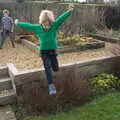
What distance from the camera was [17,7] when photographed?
12.9 meters

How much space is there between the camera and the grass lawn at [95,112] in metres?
5.31

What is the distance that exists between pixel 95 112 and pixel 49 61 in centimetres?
145

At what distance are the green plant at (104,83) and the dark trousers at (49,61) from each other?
4.17 ft

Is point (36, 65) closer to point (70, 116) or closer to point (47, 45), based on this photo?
point (47, 45)

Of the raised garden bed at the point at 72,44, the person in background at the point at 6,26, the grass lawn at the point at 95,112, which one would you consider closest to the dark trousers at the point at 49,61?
the grass lawn at the point at 95,112

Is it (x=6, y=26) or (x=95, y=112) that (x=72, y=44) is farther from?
(x=95, y=112)

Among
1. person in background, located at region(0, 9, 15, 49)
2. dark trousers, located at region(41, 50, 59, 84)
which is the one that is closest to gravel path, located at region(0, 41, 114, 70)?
person in background, located at region(0, 9, 15, 49)

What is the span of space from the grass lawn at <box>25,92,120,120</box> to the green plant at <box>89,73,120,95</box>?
51 cm

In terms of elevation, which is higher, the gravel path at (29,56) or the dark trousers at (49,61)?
the dark trousers at (49,61)

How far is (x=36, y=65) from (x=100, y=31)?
6.22 metres

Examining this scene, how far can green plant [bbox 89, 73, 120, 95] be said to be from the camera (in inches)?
260

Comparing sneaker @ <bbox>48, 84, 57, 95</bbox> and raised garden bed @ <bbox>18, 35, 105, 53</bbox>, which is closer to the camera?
sneaker @ <bbox>48, 84, 57, 95</bbox>

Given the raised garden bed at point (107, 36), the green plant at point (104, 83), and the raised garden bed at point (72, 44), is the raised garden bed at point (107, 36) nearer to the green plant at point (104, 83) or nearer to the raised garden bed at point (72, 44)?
the raised garden bed at point (72, 44)

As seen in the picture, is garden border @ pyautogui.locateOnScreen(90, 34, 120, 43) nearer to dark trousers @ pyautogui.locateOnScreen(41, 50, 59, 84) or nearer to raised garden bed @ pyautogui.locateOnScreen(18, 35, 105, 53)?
raised garden bed @ pyautogui.locateOnScreen(18, 35, 105, 53)
